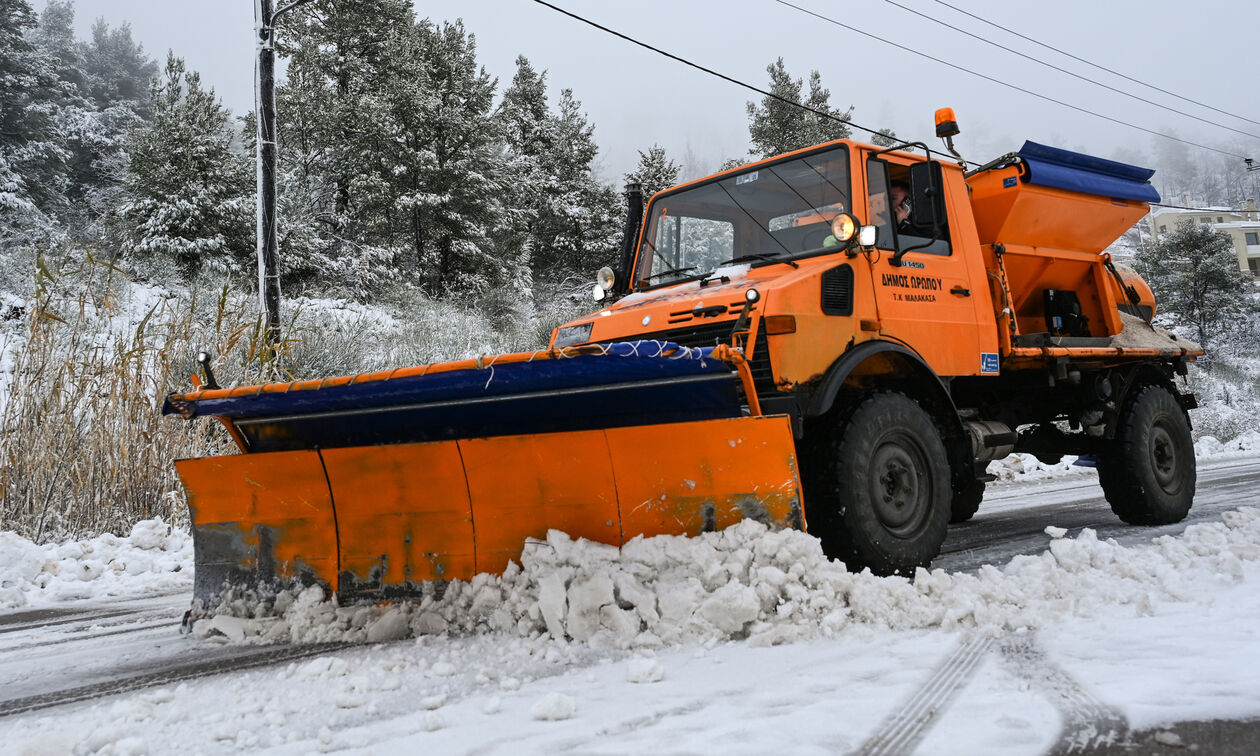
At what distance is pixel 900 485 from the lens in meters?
4.11

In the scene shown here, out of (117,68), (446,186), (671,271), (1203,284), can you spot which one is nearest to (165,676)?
(671,271)

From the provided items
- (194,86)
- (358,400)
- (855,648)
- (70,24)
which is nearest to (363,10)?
(194,86)

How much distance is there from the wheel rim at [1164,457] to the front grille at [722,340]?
414 cm

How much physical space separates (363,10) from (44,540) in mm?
27284

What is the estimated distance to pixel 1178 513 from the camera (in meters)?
6.22

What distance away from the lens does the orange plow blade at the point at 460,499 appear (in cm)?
334

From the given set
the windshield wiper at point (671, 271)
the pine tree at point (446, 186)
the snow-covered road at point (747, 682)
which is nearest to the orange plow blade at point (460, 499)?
the snow-covered road at point (747, 682)

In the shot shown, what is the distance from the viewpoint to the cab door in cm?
444

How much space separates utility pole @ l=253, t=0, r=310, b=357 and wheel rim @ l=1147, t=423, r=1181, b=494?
8450 millimetres

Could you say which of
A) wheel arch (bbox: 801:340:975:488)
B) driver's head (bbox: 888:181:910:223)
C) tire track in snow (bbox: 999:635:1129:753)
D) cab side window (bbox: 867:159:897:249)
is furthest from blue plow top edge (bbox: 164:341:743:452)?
driver's head (bbox: 888:181:910:223)

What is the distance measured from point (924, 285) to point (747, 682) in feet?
9.61

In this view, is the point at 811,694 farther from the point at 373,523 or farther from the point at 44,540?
the point at 44,540

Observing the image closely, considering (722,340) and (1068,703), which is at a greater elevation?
(722,340)

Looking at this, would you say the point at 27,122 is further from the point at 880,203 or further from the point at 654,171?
the point at 880,203
